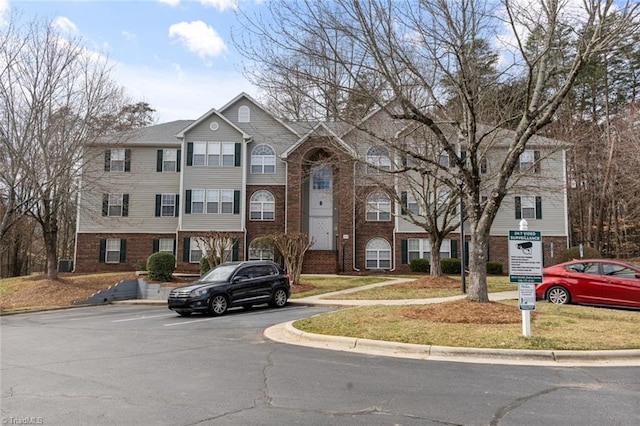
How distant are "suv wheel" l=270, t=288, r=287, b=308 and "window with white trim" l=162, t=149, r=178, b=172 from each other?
18.6m

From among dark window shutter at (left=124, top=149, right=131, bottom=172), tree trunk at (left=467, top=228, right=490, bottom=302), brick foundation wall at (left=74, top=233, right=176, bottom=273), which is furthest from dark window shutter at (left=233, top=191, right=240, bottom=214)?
tree trunk at (left=467, top=228, right=490, bottom=302)

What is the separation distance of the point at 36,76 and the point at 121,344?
1544cm

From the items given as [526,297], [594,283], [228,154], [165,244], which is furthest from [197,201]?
[526,297]

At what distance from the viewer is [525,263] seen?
29.8 feet

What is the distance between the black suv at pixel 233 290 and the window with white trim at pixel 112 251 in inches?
720

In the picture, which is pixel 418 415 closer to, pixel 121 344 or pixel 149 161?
pixel 121 344

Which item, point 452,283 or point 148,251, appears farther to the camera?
point 148,251

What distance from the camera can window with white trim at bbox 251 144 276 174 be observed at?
3209 cm

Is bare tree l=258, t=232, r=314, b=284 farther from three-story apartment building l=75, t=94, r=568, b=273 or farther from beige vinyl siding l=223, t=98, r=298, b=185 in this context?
beige vinyl siding l=223, t=98, r=298, b=185

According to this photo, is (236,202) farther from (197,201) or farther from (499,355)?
(499,355)

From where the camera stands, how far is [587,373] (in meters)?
7.01

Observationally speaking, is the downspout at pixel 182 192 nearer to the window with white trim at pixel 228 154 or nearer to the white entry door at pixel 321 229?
the window with white trim at pixel 228 154

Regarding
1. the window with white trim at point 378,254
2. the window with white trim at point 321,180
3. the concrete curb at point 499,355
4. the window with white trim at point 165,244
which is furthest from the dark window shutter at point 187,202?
the concrete curb at point 499,355

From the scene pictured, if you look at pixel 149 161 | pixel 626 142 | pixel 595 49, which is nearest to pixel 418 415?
pixel 595 49
